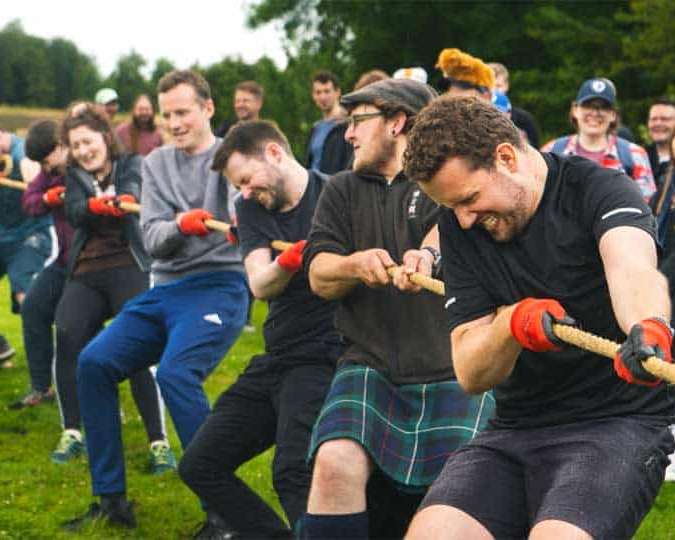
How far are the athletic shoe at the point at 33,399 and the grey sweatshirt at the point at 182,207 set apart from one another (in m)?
2.95

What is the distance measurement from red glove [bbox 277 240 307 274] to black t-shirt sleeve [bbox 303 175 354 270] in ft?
0.77

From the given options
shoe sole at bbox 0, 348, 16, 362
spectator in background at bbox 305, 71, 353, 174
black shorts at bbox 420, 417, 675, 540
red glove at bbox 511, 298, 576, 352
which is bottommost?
shoe sole at bbox 0, 348, 16, 362

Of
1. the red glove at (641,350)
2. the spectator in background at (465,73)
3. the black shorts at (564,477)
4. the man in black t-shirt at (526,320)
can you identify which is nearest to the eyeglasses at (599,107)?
the spectator in background at (465,73)

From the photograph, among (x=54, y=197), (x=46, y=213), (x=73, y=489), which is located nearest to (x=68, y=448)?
(x=73, y=489)

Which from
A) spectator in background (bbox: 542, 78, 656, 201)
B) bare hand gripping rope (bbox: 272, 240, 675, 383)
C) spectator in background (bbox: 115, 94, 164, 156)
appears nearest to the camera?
bare hand gripping rope (bbox: 272, 240, 675, 383)

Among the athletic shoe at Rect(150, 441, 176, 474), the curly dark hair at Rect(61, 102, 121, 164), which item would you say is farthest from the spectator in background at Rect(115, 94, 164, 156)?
the athletic shoe at Rect(150, 441, 176, 474)

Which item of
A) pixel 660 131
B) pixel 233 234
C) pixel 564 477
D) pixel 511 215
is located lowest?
pixel 564 477

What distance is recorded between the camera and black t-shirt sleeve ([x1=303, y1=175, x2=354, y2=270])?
4969mm

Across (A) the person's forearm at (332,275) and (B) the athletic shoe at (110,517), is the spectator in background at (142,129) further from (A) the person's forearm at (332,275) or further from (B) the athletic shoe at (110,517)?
(A) the person's forearm at (332,275)

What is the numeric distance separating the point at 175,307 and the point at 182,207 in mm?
597

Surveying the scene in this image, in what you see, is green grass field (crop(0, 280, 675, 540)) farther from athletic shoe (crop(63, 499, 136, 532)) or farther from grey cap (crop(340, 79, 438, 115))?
grey cap (crop(340, 79, 438, 115))

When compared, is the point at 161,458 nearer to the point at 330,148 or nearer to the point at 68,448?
the point at 68,448

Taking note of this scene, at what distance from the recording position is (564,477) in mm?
3463

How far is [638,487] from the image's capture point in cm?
346
